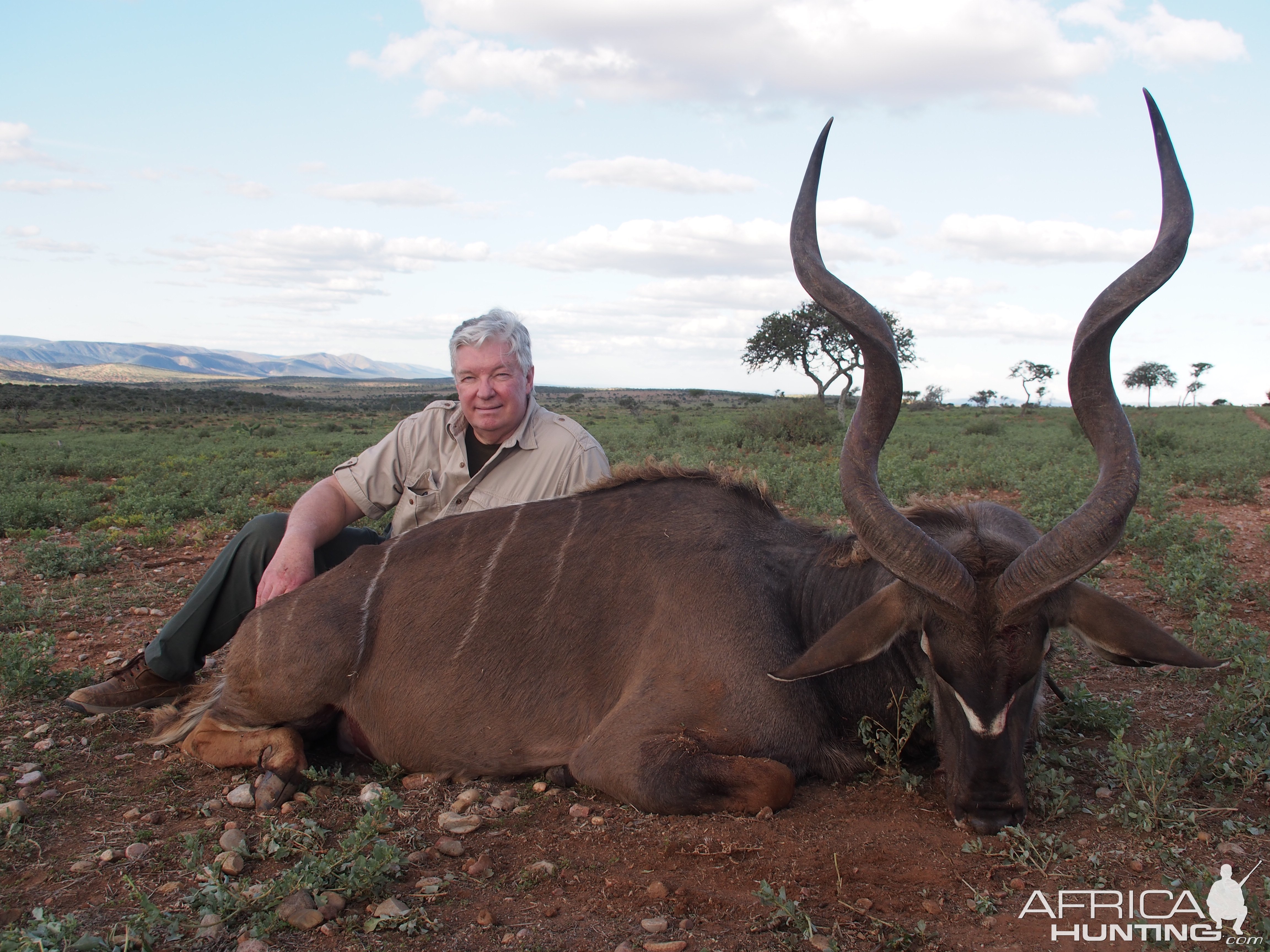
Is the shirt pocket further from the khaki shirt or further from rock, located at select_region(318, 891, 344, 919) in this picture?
rock, located at select_region(318, 891, 344, 919)

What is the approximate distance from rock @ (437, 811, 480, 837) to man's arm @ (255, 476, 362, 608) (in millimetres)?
1697

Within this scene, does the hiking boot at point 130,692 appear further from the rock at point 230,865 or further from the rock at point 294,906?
the rock at point 294,906

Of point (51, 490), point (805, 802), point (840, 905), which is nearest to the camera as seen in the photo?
point (840, 905)

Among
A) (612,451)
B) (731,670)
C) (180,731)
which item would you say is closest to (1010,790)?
(731,670)

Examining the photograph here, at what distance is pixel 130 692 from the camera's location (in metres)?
5.19

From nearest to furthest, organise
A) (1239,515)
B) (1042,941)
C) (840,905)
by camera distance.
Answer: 1. (1042,941)
2. (840,905)
3. (1239,515)

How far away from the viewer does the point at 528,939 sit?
298cm

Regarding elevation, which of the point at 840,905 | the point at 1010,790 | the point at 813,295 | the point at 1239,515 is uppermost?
the point at 813,295

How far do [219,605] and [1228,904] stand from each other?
5012 mm

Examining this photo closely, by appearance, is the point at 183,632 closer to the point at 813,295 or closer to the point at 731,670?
the point at 731,670

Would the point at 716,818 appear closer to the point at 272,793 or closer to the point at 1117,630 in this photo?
the point at 1117,630

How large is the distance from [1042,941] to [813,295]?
258 cm

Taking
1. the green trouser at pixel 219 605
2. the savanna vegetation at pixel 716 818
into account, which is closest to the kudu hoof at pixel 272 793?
the savanna vegetation at pixel 716 818

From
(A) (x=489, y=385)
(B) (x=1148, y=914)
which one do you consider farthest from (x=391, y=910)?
(A) (x=489, y=385)
